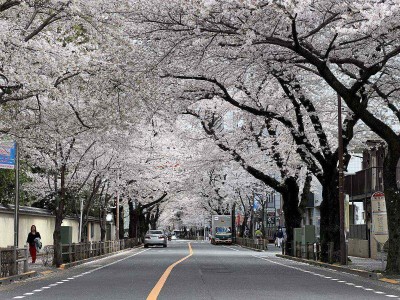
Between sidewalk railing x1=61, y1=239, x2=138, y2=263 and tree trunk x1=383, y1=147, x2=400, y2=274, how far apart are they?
1512cm

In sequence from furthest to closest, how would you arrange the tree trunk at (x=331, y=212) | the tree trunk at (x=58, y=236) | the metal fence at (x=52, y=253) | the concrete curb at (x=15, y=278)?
the tree trunk at (x=331, y=212) → the tree trunk at (x=58, y=236) → the metal fence at (x=52, y=253) → the concrete curb at (x=15, y=278)

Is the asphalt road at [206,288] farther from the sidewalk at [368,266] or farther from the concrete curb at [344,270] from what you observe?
the sidewalk at [368,266]

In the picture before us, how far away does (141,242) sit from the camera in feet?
287

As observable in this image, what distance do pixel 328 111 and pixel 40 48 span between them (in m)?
23.6

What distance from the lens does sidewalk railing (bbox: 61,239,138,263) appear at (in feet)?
112

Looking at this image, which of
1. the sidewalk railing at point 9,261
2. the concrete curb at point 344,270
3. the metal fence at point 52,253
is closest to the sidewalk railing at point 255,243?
the metal fence at point 52,253

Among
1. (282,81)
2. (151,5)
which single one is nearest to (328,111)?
(282,81)

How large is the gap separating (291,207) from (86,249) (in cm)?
1165

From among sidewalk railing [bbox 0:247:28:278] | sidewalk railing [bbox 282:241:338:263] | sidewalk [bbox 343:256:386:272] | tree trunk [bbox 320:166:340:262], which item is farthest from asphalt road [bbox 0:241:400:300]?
tree trunk [bbox 320:166:340:262]

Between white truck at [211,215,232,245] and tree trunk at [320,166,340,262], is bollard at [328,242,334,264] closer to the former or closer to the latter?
tree trunk at [320,166,340,262]

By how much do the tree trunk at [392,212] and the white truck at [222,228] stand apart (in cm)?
6273

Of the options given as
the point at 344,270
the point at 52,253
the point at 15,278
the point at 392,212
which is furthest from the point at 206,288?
the point at 52,253

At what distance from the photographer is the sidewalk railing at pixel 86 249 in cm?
3400

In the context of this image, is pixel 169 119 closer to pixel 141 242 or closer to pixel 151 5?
pixel 151 5
